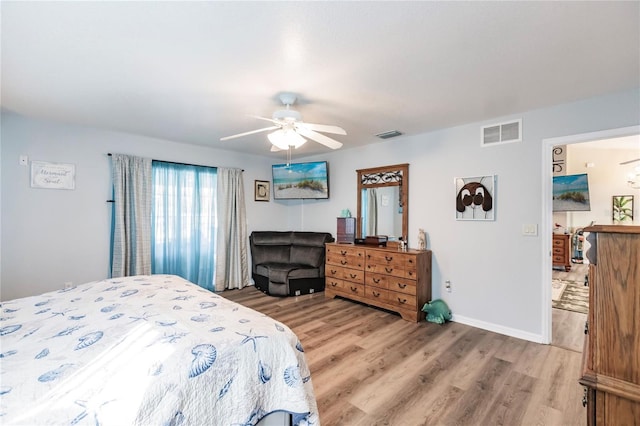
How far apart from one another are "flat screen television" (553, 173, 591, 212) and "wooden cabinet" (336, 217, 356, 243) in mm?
5606

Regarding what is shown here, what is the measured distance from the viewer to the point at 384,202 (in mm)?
4309

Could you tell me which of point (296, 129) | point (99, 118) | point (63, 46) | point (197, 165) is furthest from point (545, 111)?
point (99, 118)

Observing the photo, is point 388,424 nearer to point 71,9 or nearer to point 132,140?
point 71,9

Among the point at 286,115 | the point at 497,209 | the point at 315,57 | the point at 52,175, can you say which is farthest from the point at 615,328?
the point at 52,175

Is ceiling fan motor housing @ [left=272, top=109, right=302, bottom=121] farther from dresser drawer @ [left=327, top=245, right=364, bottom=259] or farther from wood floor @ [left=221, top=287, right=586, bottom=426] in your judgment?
dresser drawer @ [left=327, top=245, right=364, bottom=259]

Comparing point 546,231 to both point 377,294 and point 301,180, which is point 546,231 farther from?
point 301,180

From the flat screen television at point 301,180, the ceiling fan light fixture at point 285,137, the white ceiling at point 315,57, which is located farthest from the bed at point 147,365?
the flat screen television at point 301,180

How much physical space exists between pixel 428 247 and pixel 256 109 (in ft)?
9.14

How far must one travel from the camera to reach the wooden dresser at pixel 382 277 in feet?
11.3

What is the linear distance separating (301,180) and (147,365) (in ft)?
13.8

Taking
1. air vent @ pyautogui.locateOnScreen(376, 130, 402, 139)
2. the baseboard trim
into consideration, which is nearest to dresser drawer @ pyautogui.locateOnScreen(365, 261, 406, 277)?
the baseboard trim

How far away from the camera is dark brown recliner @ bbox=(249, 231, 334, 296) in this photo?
4.41 metres

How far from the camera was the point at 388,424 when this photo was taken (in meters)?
1.76

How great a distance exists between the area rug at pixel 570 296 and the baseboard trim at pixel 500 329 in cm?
140
